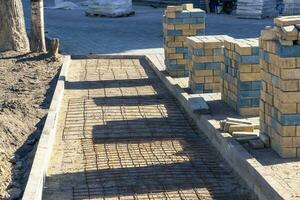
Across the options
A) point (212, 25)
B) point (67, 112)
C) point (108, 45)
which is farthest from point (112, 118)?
point (212, 25)

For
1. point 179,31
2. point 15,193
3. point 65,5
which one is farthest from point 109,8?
point 15,193

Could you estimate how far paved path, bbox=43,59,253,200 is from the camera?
254 inches

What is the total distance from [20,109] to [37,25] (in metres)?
5.69

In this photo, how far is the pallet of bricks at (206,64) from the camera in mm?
10008

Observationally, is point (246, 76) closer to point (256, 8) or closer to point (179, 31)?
point (179, 31)

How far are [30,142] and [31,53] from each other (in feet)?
21.9

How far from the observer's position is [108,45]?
17406 millimetres

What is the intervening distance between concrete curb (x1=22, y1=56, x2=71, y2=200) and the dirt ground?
0.62 ft

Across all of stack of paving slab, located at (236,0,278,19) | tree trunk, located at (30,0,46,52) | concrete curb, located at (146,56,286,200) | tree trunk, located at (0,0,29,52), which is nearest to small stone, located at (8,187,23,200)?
concrete curb, located at (146,56,286,200)

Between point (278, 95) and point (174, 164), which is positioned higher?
point (278, 95)

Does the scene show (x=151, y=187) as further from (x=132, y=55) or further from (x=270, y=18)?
(x=270, y=18)

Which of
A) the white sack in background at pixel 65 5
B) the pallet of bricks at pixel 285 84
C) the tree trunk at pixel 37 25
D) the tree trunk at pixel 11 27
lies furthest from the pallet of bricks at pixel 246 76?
the white sack in background at pixel 65 5

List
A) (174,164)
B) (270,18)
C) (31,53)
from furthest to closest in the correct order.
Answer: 1. (270,18)
2. (31,53)
3. (174,164)

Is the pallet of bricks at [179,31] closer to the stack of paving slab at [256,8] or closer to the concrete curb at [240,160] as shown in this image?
the concrete curb at [240,160]
